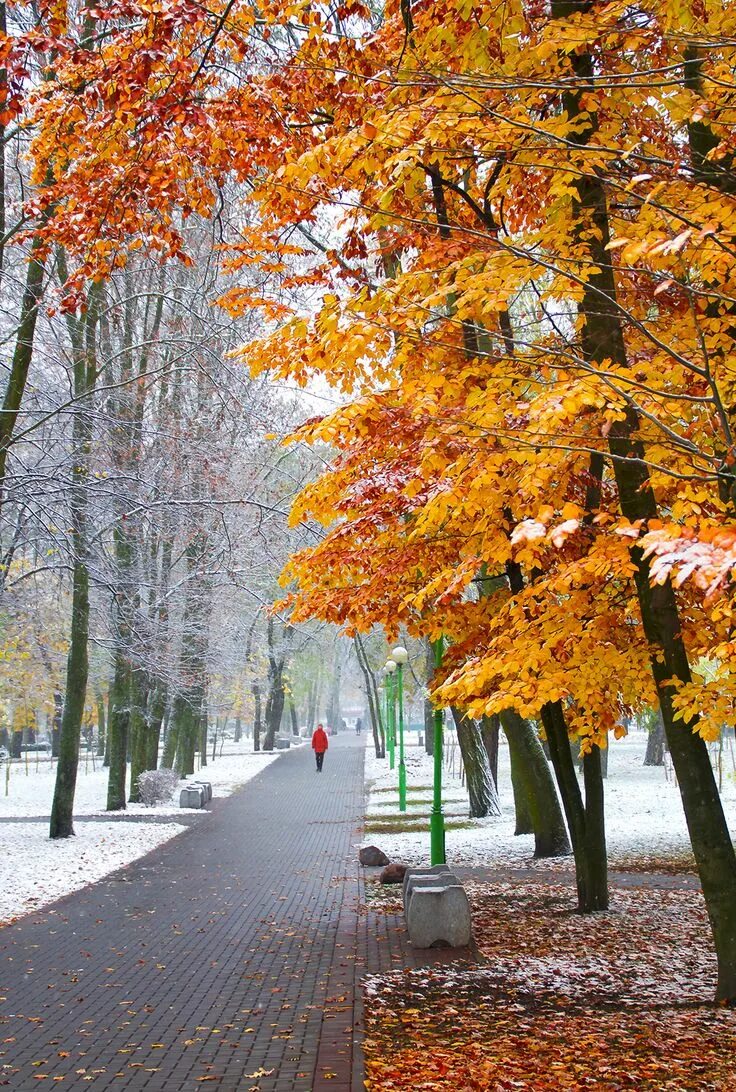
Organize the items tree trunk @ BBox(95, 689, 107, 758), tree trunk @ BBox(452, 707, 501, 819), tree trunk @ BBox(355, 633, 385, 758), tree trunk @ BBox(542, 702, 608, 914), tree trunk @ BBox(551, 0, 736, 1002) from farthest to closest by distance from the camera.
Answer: tree trunk @ BBox(355, 633, 385, 758) < tree trunk @ BBox(95, 689, 107, 758) < tree trunk @ BBox(452, 707, 501, 819) < tree trunk @ BBox(542, 702, 608, 914) < tree trunk @ BBox(551, 0, 736, 1002)

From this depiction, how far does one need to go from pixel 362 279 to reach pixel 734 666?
5654mm

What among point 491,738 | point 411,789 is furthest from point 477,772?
point 411,789

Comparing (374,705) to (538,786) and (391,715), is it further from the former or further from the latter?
(538,786)

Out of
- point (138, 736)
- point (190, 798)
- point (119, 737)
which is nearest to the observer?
point (119, 737)

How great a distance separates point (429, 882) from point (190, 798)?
1546 centimetres

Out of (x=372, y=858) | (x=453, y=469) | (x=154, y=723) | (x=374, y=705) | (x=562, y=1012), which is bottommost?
(x=562, y=1012)

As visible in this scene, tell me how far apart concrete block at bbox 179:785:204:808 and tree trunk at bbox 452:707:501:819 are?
23.2 ft

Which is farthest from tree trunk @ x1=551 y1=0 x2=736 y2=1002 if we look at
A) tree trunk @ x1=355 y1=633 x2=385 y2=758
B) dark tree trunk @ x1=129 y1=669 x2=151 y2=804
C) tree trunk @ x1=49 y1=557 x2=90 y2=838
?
tree trunk @ x1=355 y1=633 x2=385 y2=758

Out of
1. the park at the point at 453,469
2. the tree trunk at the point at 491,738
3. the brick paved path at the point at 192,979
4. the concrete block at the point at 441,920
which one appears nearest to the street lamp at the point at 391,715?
the tree trunk at the point at 491,738

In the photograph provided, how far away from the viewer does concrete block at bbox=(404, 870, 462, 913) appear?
34.9 ft

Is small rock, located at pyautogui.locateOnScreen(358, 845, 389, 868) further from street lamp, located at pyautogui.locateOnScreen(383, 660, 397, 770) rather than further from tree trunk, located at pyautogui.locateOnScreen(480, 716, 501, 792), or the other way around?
street lamp, located at pyautogui.locateOnScreen(383, 660, 397, 770)

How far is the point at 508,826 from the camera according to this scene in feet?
67.1

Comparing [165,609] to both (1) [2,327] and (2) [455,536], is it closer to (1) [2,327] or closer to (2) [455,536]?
(1) [2,327]

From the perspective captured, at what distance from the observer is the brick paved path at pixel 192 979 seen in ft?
21.6
